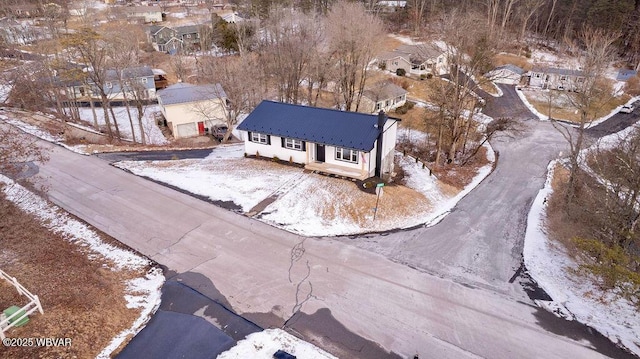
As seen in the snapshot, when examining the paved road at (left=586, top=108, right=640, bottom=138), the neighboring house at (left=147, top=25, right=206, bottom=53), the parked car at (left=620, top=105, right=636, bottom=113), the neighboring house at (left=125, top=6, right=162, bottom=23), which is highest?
the neighboring house at (left=125, top=6, right=162, bottom=23)

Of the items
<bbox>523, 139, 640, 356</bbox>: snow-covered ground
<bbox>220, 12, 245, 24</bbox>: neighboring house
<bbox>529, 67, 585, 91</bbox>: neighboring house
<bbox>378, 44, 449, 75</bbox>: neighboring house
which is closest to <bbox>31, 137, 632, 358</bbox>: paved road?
<bbox>523, 139, 640, 356</bbox>: snow-covered ground

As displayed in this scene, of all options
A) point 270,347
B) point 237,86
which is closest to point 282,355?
point 270,347

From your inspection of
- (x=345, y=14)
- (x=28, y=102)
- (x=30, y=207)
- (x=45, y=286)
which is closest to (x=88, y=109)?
(x=28, y=102)

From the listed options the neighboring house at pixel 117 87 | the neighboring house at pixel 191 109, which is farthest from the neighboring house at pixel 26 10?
the neighboring house at pixel 191 109

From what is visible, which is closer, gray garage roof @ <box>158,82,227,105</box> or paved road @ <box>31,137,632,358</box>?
paved road @ <box>31,137,632,358</box>

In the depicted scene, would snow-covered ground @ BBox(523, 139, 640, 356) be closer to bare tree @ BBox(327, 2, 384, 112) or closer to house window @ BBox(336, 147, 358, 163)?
house window @ BBox(336, 147, 358, 163)

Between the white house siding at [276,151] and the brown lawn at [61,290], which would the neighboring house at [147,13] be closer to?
the white house siding at [276,151]

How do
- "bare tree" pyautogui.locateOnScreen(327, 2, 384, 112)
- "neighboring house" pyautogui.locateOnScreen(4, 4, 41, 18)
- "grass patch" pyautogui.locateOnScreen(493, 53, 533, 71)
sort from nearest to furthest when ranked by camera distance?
"bare tree" pyautogui.locateOnScreen(327, 2, 384, 112), "grass patch" pyautogui.locateOnScreen(493, 53, 533, 71), "neighboring house" pyautogui.locateOnScreen(4, 4, 41, 18)

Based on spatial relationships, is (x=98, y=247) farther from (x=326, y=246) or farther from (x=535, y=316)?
(x=535, y=316)
